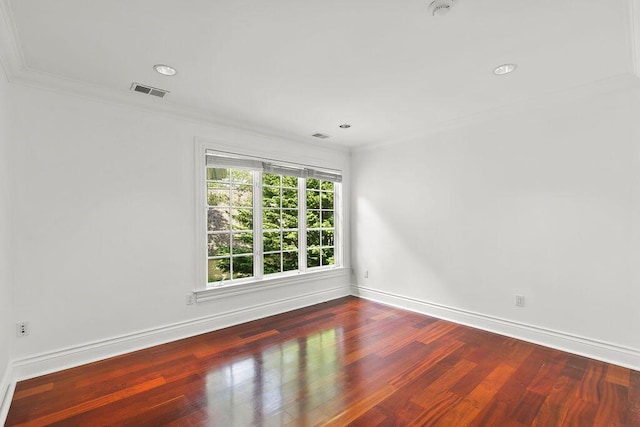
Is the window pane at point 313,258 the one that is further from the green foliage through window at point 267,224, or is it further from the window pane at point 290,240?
the window pane at point 290,240

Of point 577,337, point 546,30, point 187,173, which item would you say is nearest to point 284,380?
point 187,173

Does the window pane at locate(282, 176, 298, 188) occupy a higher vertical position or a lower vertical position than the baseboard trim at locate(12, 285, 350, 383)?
higher

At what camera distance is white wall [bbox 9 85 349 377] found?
98.7 inches

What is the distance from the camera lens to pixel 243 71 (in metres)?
2.49

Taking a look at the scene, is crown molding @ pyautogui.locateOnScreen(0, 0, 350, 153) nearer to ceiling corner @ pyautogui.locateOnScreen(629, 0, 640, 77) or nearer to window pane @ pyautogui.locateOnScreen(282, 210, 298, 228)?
window pane @ pyautogui.locateOnScreen(282, 210, 298, 228)

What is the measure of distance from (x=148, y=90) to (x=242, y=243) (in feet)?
6.38

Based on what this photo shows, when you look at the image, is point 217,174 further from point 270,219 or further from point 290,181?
point 290,181

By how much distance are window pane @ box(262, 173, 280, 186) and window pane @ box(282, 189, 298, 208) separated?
0.17 metres

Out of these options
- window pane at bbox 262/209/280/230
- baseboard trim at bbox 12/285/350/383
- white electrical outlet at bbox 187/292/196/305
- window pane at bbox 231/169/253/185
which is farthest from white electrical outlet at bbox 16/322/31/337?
window pane at bbox 262/209/280/230

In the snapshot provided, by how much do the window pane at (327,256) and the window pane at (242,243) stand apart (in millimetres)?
1393

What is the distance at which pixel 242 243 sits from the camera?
3879 millimetres

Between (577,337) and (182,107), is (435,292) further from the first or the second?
(182,107)

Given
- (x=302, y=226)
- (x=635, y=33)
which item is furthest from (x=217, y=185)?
(x=635, y=33)

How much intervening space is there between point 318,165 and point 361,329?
2.42 metres
